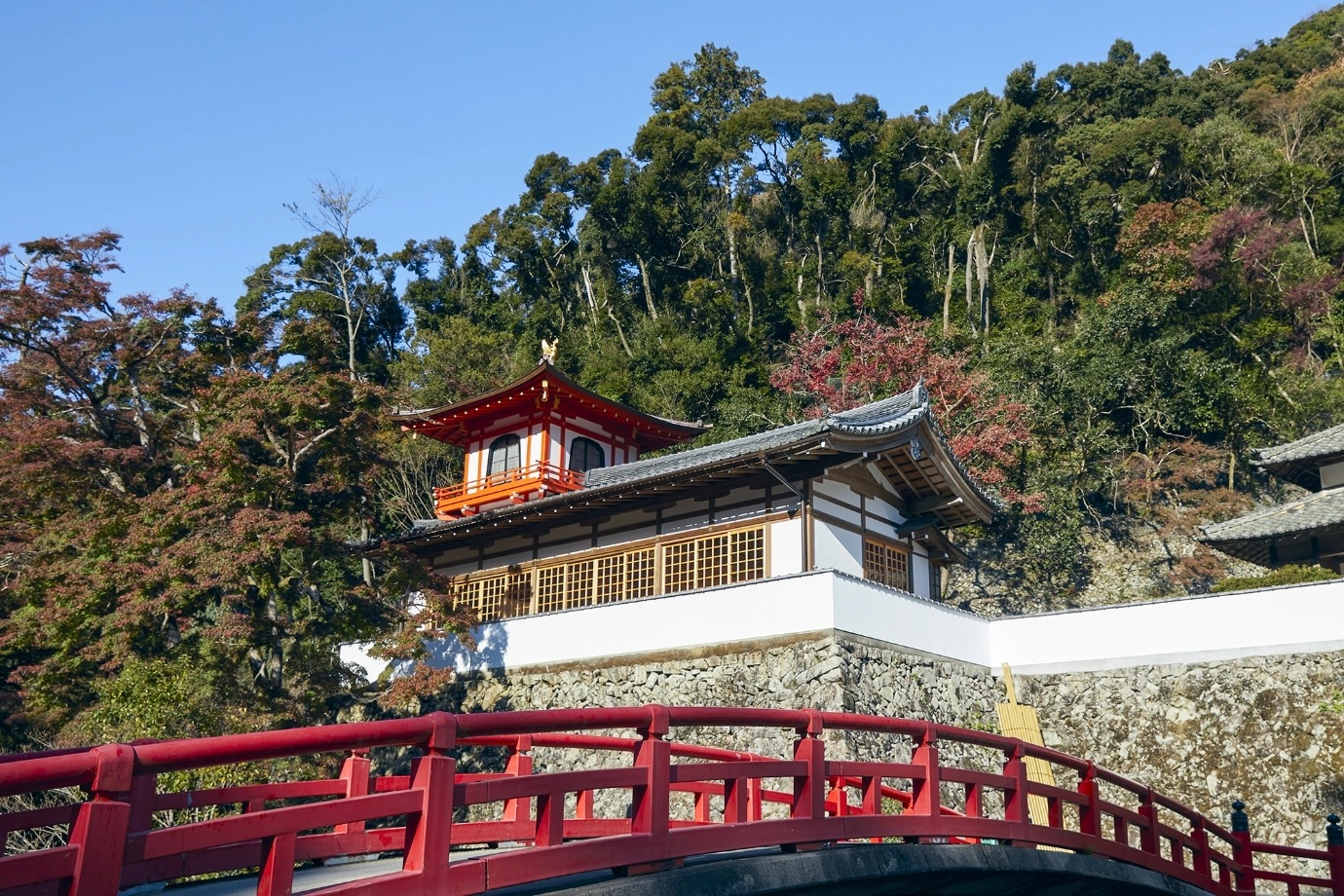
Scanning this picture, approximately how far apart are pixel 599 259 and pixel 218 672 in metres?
33.4

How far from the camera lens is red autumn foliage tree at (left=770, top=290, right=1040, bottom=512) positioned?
31.7m

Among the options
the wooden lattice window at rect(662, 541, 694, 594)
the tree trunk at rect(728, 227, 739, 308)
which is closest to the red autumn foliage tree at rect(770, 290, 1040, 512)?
the tree trunk at rect(728, 227, 739, 308)

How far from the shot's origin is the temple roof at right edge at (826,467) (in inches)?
725

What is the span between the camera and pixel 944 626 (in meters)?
19.4

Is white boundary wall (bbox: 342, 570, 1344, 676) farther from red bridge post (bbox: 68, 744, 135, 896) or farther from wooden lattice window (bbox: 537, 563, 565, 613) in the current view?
red bridge post (bbox: 68, 744, 135, 896)

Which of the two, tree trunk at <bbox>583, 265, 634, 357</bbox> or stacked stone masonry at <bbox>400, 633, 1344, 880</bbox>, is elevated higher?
tree trunk at <bbox>583, 265, 634, 357</bbox>

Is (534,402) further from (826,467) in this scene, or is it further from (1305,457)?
(1305,457)

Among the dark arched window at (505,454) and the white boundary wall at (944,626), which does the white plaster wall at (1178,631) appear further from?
the dark arched window at (505,454)

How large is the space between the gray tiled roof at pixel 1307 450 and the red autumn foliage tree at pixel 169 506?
18.0 metres

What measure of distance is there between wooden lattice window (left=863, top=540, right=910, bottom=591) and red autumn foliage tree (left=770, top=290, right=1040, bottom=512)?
405 inches

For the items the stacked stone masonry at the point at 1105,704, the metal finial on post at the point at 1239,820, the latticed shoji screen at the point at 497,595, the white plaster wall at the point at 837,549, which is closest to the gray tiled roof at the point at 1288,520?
the stacked stone masonry at the point at 1105,704

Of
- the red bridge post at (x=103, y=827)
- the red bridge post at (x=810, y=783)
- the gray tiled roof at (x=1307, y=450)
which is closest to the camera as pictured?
the red bridge post at (x=103, y=827)

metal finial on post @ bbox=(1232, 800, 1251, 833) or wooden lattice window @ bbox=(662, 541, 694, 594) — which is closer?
metal finial on post @ bbox=(1232, 800, 1251, 833)

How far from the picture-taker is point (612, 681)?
1936 centimetres
